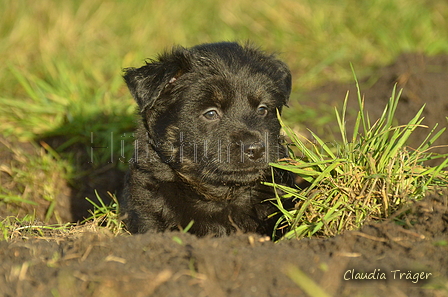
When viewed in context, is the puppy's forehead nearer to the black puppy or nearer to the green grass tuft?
the black puppy

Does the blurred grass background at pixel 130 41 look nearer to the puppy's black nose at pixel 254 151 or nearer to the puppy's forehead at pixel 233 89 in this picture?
the puppy's forehead at pixel 233 89

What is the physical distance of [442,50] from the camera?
25.0 ft

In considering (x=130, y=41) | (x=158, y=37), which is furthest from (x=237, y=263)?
(x=158, y=37)

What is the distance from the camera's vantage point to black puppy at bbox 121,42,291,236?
3.65 meters

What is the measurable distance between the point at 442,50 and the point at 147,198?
5.48 meters

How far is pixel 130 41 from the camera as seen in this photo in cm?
819

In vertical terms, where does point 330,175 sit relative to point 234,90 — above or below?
below

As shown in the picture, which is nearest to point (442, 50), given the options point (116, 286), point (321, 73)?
point (321, 73)

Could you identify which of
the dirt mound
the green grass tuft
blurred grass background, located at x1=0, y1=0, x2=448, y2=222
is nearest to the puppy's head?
the green grass tuft

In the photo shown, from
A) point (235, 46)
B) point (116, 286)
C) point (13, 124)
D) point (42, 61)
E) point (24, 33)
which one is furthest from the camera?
point (24, 33)

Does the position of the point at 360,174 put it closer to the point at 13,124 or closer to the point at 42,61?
the point at 13,124

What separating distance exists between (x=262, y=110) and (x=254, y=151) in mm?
536

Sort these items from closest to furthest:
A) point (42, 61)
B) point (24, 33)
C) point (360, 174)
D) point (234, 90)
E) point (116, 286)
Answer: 1. point (116, 286)
2. point (360, 174)
3. point (234, 90)
4. point (42, 61)
5. point (24, 33)

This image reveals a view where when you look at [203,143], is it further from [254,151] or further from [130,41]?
[130,41]
